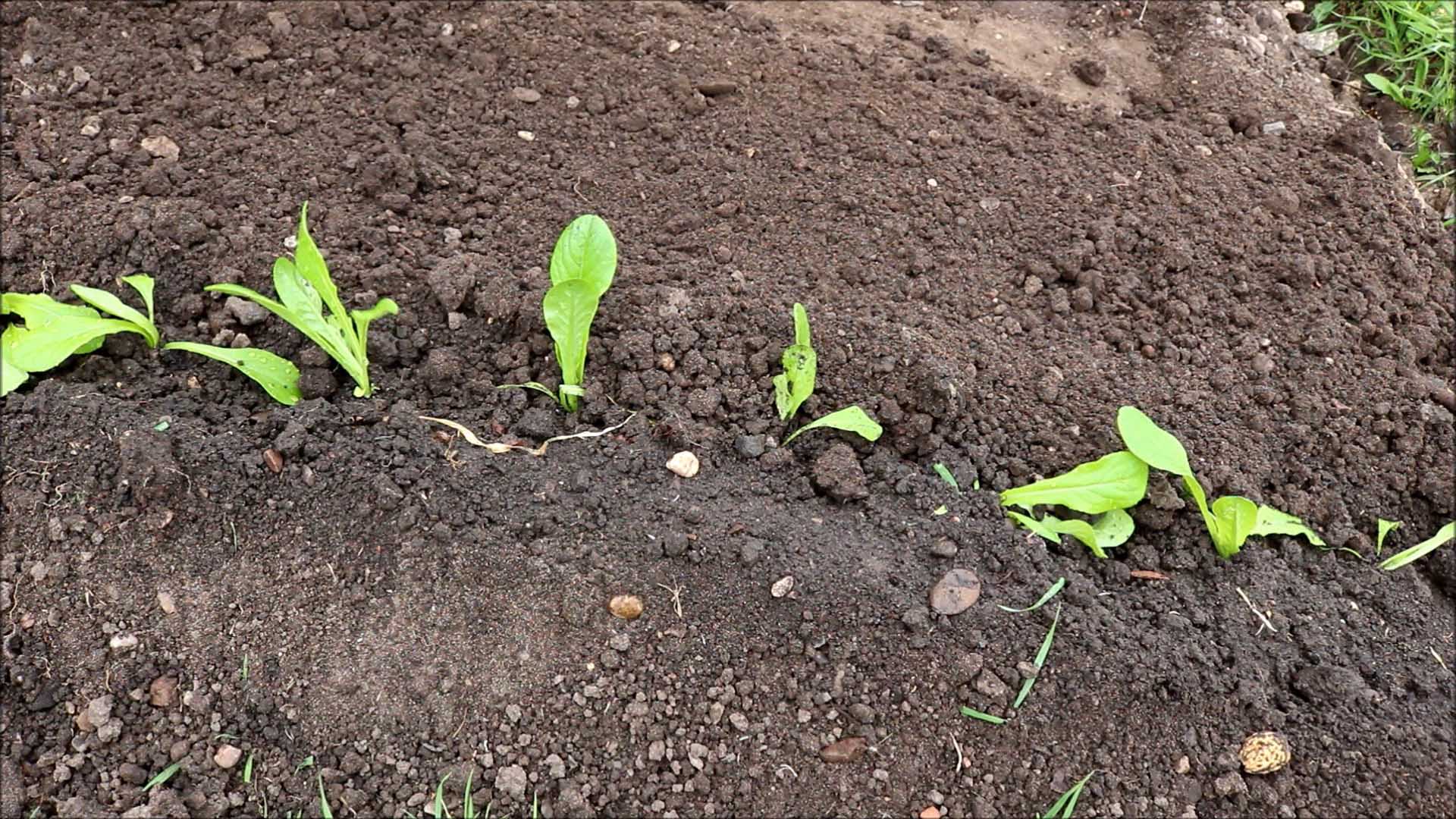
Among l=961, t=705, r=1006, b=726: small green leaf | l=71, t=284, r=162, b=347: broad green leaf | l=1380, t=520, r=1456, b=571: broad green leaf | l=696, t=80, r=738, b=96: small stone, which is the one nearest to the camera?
l=961, t=705, r=1006, b=726: small green leaf

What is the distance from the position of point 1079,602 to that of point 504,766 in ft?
3.58

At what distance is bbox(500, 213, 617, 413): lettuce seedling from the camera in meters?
2.10

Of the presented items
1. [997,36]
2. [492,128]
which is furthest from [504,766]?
[997,36]

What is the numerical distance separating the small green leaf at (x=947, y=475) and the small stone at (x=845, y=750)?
0.56 metres

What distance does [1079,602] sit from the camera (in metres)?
2.05

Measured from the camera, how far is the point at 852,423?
215 centimetres

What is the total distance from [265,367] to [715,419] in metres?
0.90

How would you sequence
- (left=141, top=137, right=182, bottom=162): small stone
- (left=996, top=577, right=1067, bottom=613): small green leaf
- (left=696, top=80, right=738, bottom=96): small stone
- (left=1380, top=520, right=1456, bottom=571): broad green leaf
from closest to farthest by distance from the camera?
1. (left=996, top=577, right=1067, bottom=613): small green leaf
2. (left=1380, top=520, right=1456, bottom=571): broad green leaf
3. (left=141, top=137, right=182, bottom=162): small stone
4. (left=696, top=80, right=738, bottom=96): small stone

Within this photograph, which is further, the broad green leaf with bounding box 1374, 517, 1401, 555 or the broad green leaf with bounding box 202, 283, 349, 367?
the broad green leaf with bounding box 1374, 517, 1401, 555

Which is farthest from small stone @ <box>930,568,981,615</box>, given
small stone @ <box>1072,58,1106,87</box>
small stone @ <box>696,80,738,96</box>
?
small stone @ <box>1072,58,1106,87</box>

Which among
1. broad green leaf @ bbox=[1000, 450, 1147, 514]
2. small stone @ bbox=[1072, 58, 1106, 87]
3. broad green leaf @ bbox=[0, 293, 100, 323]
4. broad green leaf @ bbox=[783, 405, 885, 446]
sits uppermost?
small stone @ bbox=[1072, 58, 1106, 87]

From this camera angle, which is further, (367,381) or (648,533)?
(367,381)

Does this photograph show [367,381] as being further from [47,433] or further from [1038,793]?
[1038,793]

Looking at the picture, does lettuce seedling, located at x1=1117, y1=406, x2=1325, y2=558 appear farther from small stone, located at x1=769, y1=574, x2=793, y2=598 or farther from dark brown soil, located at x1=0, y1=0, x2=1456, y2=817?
small stone, located at x1=769, y1=574, x2=793, y2=598
